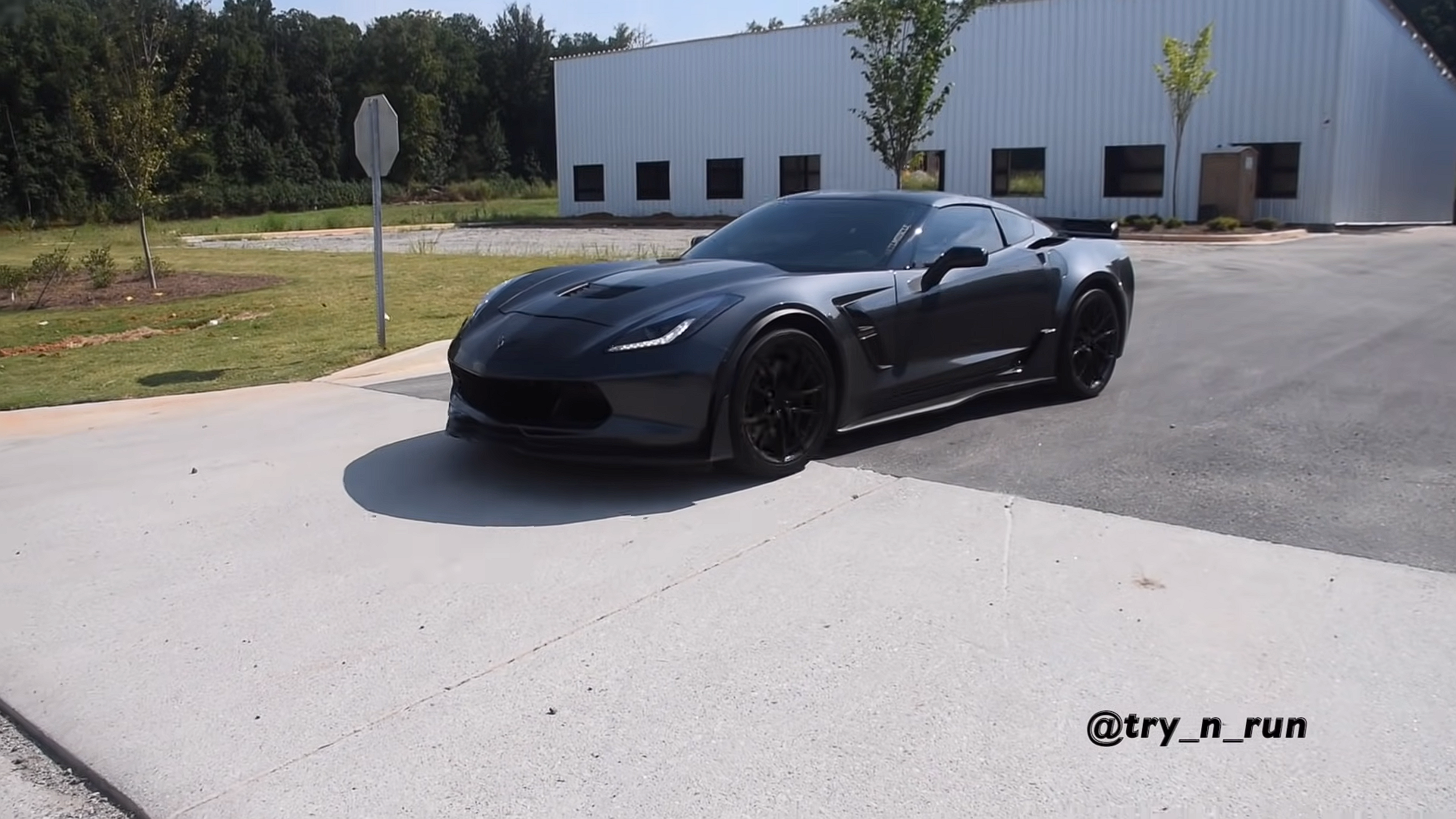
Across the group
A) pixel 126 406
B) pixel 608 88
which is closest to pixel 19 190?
pixel 608 88

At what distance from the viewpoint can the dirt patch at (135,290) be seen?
1528 centimetres

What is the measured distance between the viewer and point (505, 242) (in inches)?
1153

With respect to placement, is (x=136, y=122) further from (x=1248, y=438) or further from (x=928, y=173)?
(x=928, y=173)

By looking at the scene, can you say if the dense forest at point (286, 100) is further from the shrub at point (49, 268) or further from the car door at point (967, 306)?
the car door at point (967, 306)

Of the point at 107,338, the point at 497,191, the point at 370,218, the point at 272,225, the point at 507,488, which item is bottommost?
the point at 507,488

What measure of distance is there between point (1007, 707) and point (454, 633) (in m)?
1.78

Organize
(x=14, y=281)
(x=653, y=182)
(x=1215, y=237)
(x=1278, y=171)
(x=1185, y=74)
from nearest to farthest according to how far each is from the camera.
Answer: (x=14, y=281) < (x=1215, y=237) < (x=1185, y=74) < (x=1278, y=171) < (x=653, y=182)

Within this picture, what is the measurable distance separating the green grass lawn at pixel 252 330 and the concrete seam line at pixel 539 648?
5461 millimetres

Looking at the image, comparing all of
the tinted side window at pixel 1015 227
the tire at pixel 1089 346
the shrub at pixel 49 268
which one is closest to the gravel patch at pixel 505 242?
the shrub at pixel 49 268

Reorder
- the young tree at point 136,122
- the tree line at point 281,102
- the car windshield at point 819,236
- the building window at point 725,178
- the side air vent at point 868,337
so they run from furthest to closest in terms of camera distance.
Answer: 1. the tree line at point 281,102
2. the building window at point 725,178
3. the young tree at point 136,122
4. the car windshield at point 819,236
5. the side air vent at point 868,337

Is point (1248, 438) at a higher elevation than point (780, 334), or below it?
below

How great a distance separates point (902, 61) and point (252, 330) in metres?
13.2

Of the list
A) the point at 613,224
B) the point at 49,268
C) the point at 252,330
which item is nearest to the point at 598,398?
the point at 252,330

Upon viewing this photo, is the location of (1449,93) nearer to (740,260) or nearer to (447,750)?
(740,260)
